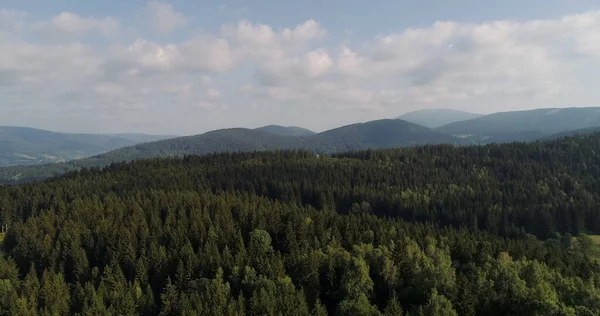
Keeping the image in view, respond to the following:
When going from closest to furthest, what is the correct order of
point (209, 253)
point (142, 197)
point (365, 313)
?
point (365, 313), point (209, 253), point (142, 197)

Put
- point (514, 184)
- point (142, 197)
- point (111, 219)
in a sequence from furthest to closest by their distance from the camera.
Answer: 1. point (514, 184)
2. point (142, 197)
3. point (111, 219)

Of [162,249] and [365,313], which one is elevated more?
[162,249]

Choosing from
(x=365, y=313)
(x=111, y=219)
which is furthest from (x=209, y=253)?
(x=111, y=219)

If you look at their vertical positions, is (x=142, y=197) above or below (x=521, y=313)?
above

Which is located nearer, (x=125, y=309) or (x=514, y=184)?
(x=125, y=309)

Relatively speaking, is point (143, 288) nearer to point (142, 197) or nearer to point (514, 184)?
point (142, 197)

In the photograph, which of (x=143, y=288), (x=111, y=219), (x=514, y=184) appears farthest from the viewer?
(x=514, y=184)

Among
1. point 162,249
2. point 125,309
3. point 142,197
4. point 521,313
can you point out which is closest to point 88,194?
point 142,197

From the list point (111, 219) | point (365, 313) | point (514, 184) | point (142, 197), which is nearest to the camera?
point (365, 313)

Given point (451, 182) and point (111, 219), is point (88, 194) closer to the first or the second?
point (111, 219)
